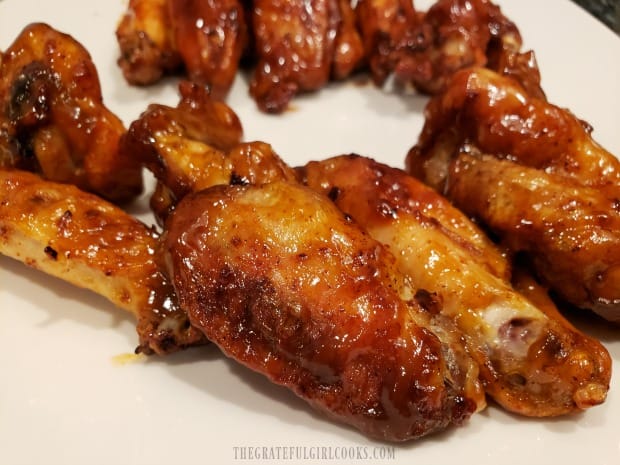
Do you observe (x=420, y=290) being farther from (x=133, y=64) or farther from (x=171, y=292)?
(x=133, y=64)

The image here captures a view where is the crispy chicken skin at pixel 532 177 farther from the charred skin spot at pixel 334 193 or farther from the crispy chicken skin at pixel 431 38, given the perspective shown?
the crispy chicken skin at pixel 431 38

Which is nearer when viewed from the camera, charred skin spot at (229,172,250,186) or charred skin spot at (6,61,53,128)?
charred skin spot at (229,172,250,186)

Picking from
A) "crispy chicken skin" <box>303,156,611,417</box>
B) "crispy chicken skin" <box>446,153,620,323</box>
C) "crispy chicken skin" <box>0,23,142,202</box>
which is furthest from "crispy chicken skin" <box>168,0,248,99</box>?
"crispy chicken skin" <box>446,153,620,323</box>

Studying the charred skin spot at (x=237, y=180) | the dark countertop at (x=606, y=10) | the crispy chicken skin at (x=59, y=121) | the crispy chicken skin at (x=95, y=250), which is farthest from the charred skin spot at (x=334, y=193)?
the dark countertop at (x=606, y=10)

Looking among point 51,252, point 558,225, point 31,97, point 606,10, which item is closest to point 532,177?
point 558,225


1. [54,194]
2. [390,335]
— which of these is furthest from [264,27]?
[390,335]

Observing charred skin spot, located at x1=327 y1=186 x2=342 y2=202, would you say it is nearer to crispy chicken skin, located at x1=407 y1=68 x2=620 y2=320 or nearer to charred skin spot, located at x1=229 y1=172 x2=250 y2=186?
charred skin spot, located at x1=229 y1=172 x2=250 y2=186
